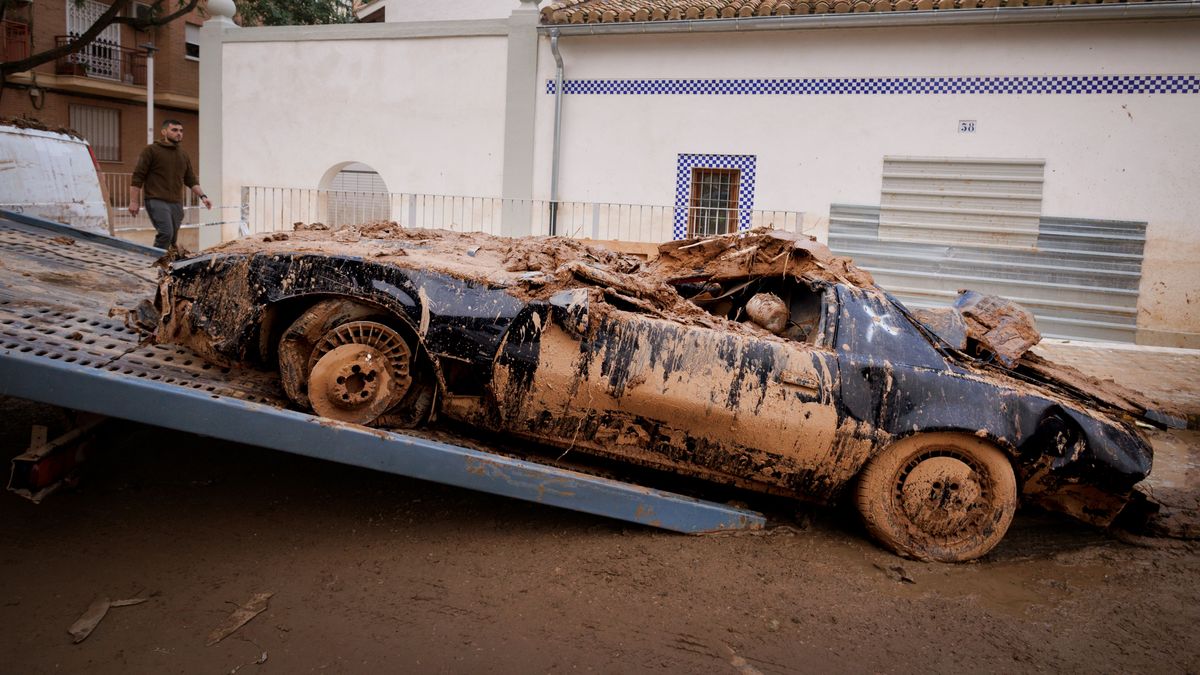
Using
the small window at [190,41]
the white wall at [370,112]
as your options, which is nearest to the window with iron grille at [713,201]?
the white wall at [370,112]

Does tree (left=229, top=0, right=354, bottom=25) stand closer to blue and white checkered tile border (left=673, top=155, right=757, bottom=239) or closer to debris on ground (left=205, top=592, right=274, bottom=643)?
blue and white checkered tile border (left=673, top=155, right=757, bottom=239)

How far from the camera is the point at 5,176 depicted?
7234 mm

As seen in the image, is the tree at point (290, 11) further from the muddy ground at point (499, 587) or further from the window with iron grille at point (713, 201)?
the muddy ground at point (499, 587)

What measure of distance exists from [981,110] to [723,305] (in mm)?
8029

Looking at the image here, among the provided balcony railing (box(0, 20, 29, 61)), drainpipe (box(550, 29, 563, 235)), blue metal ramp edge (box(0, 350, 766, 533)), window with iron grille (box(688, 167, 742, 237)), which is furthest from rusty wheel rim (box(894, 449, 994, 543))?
balcony railing (box(0, 20, 29, 61))

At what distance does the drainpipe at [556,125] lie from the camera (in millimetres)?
12734

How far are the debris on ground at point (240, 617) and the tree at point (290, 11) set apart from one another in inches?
1022

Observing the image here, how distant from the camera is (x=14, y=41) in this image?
79.7ft

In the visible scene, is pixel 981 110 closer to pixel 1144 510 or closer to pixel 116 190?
pixel 1144 510

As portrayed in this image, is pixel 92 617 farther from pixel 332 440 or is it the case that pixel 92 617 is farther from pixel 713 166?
pixel 713 166

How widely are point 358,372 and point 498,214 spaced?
9434 millimetres

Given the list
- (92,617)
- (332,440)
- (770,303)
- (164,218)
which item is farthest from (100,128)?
(770,303)

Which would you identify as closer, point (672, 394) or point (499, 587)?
point (499, 587)

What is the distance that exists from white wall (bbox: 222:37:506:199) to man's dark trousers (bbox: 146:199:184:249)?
4.90m
